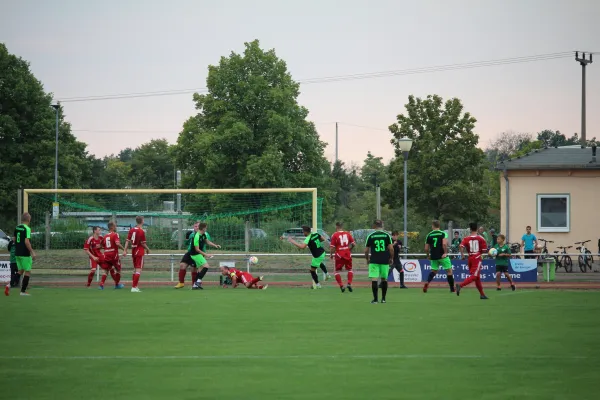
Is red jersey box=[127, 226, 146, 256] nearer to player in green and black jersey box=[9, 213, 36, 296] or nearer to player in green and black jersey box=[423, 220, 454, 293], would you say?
player in green and black jersey box=[9, 213, 36, 296]

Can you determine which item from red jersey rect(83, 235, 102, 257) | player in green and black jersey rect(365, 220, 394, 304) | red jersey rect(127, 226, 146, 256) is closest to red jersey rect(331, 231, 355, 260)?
player in green and black jersey rect(365, 220, 394, 304)

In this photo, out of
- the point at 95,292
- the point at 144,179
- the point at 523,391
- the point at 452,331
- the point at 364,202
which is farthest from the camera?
the point at 144,179

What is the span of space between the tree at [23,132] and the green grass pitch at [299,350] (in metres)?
37.9

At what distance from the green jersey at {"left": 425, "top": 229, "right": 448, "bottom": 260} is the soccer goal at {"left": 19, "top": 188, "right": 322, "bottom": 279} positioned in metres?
7.71

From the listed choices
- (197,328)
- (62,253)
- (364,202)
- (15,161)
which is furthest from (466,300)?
(364,202)

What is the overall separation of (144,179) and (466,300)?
326 ft

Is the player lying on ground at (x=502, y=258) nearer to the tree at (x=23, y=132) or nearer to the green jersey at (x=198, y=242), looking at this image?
the green jersey at (x=198, y=242)

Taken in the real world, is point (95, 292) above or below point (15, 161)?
below

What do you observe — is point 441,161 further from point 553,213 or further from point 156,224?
point 156,224

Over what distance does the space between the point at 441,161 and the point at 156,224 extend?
19613 millimetres

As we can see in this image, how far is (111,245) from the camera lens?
27.9 m

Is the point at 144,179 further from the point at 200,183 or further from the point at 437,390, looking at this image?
the point at 437,390

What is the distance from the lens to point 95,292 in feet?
89.0

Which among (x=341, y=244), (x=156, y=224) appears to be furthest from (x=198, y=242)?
(x=156, y=224)
